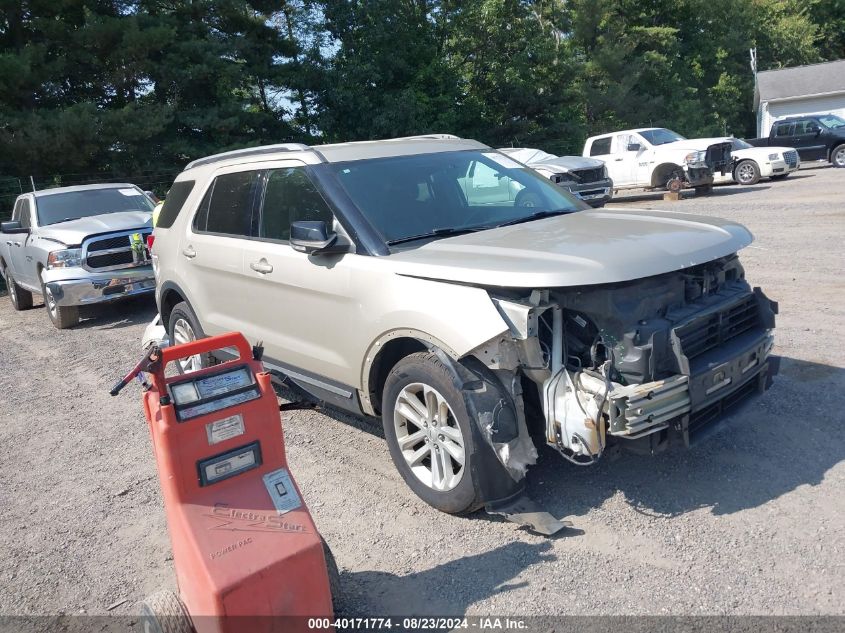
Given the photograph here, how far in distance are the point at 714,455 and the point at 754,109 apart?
1842 inches

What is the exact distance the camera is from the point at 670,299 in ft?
11.8

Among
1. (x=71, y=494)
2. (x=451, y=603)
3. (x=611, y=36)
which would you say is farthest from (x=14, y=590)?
(x=611, y=36)

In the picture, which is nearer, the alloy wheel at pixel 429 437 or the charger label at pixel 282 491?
the charger label at pixel 282 491

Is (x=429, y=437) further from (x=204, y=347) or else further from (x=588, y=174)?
(x=588, y=174)

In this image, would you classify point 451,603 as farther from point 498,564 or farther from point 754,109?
point 754,109

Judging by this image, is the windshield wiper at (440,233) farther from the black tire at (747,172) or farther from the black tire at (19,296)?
the black tire at (747,172)

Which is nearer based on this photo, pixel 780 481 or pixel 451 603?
pixel 451 603

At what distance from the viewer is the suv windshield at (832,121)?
77.8ft

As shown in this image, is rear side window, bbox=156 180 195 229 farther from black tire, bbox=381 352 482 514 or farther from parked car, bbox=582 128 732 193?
parked car, bbox=582 128 732 193

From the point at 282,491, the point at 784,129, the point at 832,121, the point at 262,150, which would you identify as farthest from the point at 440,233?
the point at 784,129

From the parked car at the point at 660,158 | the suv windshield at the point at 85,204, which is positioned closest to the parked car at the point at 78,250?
the suv windshield at the point at 85,204

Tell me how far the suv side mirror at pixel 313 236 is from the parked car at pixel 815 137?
24.1 metres

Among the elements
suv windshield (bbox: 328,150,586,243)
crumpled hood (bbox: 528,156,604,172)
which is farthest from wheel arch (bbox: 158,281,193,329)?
crumpled hood (bbox: 528,156,604,172)

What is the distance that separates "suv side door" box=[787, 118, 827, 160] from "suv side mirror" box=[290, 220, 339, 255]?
80.0ft
